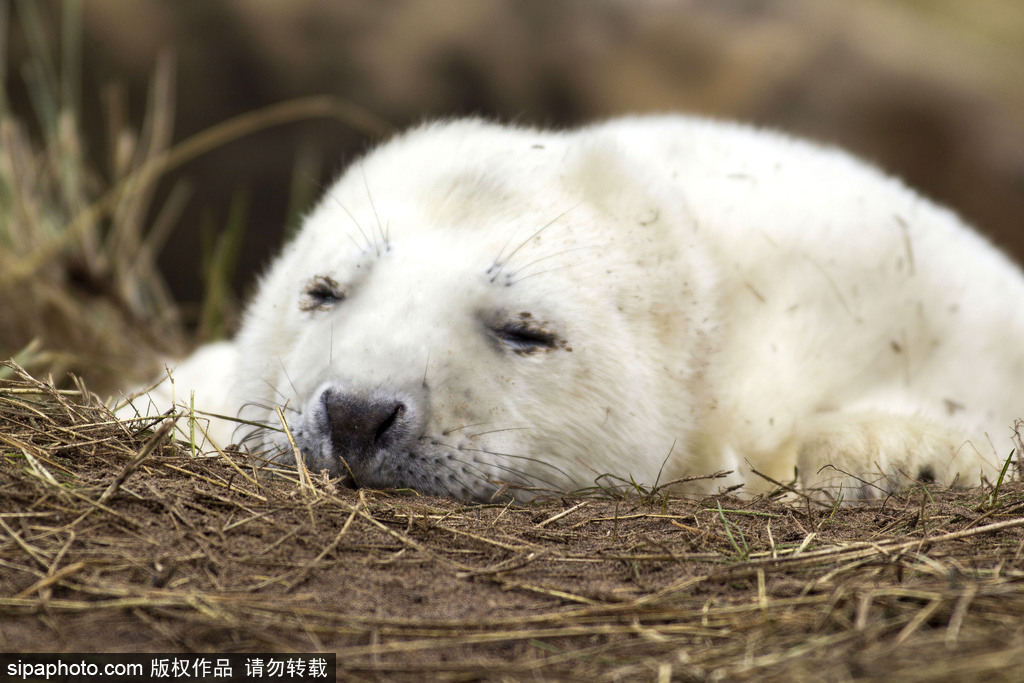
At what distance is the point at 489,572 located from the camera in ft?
7.39

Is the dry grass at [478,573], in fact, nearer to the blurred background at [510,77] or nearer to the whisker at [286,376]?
the whisker at [286,376]

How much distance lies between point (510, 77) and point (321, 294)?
5.16 meters

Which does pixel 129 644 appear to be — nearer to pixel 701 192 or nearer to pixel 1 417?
pixel 1 417

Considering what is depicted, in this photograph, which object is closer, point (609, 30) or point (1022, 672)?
point (1022, 672)

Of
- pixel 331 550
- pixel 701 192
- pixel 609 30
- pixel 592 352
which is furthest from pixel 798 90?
pixel 331 550

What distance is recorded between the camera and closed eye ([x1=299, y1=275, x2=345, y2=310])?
10.4 feet

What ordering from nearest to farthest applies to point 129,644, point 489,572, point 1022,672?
point 1022,672 < point 129,644 < point 489,572

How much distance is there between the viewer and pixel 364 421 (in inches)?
105

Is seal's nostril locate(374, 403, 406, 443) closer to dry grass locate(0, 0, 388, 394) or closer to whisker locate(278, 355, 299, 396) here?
whisker locate(278, 355, 299, 396)

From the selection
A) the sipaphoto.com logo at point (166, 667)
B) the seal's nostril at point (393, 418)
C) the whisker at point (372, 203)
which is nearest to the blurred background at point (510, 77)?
the whisker at point (372, 203)

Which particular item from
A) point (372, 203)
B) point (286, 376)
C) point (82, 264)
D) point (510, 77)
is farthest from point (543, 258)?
point (510, 77)

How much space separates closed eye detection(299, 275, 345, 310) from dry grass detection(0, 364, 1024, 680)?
2.15ft

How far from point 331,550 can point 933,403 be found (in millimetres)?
2528

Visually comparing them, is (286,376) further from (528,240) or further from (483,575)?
(483,575)
